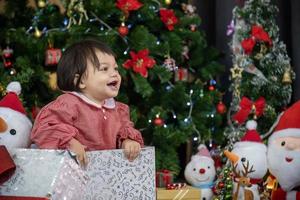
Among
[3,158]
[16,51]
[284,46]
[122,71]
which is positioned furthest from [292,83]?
[3,158]

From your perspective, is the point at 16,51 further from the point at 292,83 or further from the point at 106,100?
the point at 292,83

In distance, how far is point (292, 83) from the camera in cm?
277

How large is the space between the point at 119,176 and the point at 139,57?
1130 millimetres

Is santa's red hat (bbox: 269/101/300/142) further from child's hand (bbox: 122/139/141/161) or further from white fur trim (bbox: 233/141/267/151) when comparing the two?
child's hand (bbox: 122/139/141/161)

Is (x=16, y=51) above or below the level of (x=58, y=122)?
above

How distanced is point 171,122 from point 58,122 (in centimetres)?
128

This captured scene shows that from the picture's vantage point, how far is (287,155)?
196 centimetres

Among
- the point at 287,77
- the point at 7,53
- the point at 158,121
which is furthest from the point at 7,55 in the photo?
the point at 287,77

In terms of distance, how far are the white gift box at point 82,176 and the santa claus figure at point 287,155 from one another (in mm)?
666

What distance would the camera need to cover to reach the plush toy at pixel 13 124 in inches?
73.9

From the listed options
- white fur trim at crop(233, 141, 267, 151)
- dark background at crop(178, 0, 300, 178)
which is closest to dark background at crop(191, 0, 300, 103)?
dark background at crop(178, 0, 300, 178)

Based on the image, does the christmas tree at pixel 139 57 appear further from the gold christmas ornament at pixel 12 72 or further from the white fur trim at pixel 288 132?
the white fur trim at pixel 288 132

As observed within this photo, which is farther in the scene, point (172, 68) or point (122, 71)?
point (172, 68)

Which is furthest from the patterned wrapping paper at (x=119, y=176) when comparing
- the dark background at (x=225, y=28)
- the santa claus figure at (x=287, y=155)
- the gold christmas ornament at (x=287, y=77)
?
the dark background at (x=225, y=28)
